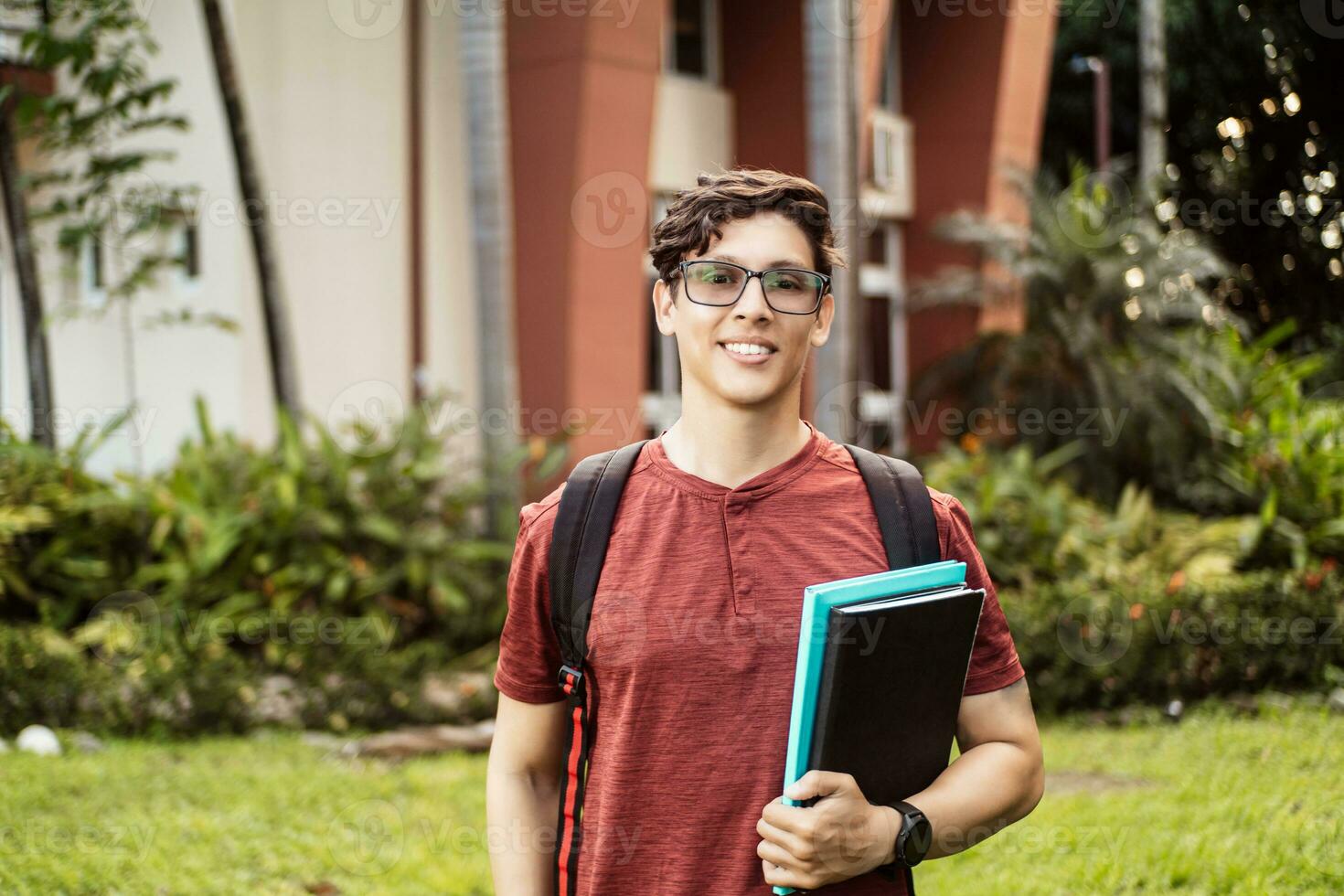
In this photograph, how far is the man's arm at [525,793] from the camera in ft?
6.62

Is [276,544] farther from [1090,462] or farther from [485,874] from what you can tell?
[1090,462]

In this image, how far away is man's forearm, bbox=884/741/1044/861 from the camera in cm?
189

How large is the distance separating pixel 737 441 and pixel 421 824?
3938mm

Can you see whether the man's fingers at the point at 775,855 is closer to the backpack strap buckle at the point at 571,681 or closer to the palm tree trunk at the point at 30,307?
the backpack strap buckle at the point at 571,681

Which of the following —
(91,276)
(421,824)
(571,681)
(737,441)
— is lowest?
(421,824)

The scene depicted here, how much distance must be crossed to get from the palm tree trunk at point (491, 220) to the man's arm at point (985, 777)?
6.94 m

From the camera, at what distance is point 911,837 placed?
1.83m

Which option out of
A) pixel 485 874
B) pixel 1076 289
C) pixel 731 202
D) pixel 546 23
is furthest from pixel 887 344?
pixel 731 202

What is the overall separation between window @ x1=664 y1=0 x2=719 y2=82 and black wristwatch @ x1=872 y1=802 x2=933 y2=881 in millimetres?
12734

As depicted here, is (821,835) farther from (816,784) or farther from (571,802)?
(571,802)

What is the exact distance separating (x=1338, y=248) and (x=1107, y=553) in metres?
6.75

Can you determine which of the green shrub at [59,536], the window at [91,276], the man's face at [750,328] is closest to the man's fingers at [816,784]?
the man's face at [750,328]

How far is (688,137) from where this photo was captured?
13367mm

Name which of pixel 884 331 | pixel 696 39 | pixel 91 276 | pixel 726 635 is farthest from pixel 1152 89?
pixel 726 635
